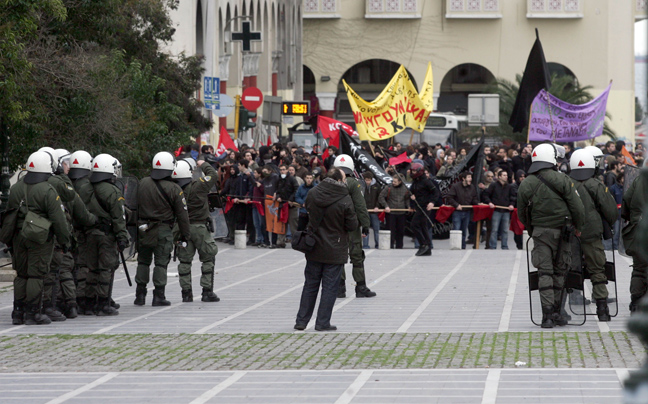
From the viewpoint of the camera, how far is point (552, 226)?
10.4 metres

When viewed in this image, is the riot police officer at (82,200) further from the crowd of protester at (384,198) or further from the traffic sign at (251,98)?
the traffic sign at (251,98)

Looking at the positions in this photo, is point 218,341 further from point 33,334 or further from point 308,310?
point 33,334

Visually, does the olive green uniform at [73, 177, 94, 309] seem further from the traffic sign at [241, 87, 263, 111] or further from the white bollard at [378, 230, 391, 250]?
the traffic sign at [241, 87, 263, 111]

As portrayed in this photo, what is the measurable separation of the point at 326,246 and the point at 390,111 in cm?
1644

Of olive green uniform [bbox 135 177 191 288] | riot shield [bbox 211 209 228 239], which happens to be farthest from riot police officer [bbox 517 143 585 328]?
riot shield [bbox 211 209 228 239]

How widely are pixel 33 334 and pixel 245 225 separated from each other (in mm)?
12754

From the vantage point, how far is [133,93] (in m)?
19.4

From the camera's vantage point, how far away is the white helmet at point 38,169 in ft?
35.6

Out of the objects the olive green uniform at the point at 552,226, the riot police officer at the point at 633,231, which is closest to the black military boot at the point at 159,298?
the olive green uniform at the point at 552,226

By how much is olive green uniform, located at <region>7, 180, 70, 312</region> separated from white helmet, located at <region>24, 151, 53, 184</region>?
60 mm

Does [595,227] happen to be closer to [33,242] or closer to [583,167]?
[583,167]

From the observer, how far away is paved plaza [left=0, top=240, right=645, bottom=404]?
7293mm

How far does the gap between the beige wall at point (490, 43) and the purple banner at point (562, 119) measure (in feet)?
125

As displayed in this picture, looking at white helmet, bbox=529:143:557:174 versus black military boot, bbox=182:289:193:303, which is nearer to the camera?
white helmet, bbox=529:143:557:174
